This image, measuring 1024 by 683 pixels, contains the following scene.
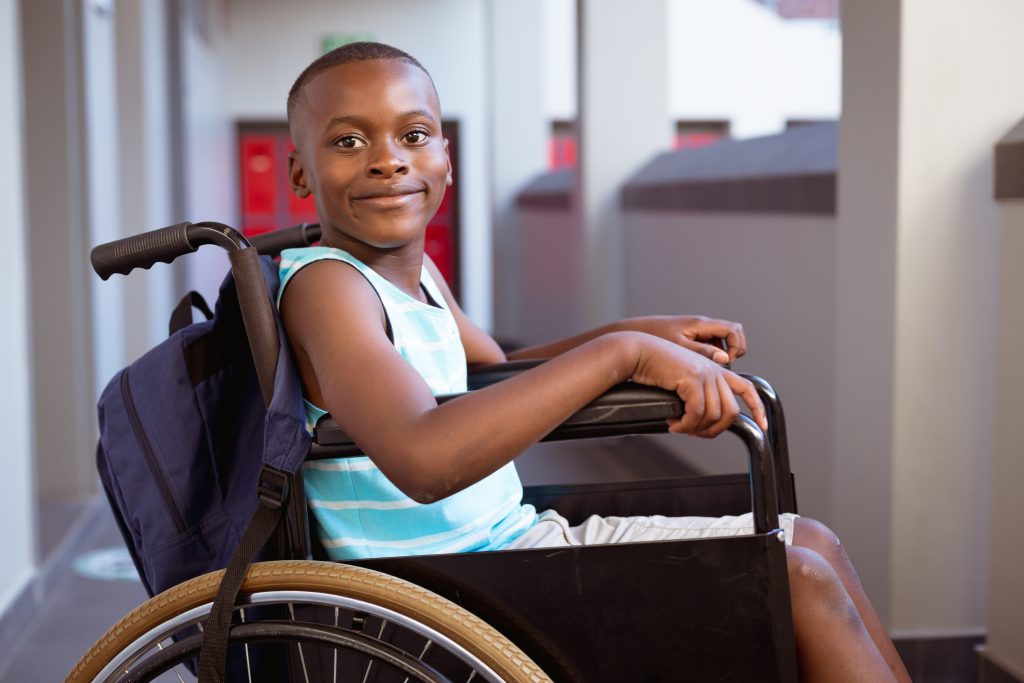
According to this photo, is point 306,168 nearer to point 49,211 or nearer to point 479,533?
point 479,533

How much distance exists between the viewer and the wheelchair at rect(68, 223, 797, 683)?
3.28ft

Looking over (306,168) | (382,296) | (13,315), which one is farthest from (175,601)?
(13,315)

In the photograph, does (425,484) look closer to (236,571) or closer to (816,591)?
(236,571)

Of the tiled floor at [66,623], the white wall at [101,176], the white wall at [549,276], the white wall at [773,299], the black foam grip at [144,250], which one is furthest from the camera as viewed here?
the white wall at [549,276]

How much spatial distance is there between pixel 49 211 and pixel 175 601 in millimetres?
2682

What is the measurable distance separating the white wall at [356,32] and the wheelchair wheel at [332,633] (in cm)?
830

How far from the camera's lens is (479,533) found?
1.22m

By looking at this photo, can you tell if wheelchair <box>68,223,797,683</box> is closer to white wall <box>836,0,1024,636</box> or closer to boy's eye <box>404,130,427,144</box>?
boy's eye <box>404,130,427,144</box>

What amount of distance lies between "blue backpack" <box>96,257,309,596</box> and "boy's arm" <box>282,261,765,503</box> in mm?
97

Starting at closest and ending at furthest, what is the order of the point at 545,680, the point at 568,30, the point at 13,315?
the point at 545,680 → the point at 13,315 → the point at 568,30

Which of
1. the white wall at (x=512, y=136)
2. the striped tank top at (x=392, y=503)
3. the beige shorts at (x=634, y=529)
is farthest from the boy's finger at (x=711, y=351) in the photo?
the white wall at (x=512, y=136)

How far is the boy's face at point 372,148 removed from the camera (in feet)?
3.91

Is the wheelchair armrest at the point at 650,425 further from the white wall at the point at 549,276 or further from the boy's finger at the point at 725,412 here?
the white wall at the point at 549,276

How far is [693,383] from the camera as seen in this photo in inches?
39.7
